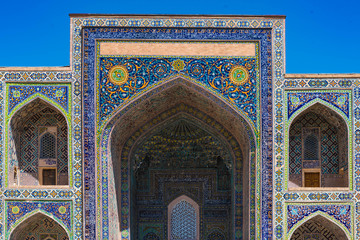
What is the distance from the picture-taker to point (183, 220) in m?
12.8

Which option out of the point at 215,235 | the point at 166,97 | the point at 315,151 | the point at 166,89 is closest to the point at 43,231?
the point at 166,97

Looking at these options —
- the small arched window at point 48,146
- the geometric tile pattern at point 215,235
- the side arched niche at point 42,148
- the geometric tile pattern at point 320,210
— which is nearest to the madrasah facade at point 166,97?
the geometric tile pattern at point 320,210

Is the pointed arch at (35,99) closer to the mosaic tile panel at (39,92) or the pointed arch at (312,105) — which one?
the mosaic tile panel at (39,92)

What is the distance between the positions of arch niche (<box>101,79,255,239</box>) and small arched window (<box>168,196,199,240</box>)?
0.95 feet

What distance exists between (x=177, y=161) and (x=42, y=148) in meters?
3.52

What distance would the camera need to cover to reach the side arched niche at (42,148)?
34.6 ft

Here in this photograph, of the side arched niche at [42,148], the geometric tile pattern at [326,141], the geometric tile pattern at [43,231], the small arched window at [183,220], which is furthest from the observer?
the small arched window at [183,220]

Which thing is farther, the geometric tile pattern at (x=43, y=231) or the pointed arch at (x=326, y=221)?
the geometric tile pattern at (x=43, y=231)

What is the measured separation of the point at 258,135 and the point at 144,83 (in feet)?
8.44

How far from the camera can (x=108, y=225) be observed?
9984 mm

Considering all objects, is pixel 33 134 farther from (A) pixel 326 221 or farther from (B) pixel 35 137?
(A) pixel 326 221

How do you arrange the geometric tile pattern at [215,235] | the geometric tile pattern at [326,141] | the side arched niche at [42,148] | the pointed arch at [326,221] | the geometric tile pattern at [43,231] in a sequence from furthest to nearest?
the geometric tile pattern at [215,235] → the geometric tile pattern at [326,141] → the side arched niche at [42,148] → the geometric tile pattern at [43,231] → the pointed arch at [326,221]

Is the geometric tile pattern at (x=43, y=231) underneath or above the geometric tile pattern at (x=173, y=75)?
underneath

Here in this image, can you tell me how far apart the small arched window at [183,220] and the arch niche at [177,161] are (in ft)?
0.95
